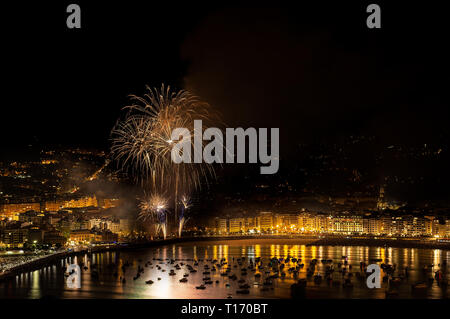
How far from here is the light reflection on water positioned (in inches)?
430

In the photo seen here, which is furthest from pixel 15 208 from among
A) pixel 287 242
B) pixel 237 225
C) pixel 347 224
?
pixel 347 224

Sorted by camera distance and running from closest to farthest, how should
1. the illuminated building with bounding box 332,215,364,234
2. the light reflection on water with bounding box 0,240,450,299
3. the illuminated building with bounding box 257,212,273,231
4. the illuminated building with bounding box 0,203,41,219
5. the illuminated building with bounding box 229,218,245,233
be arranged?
the light reflection on water with bounding box 0,240,450,299 < the illuminated building with bounding box 0,203,41,219 < the illuminated building with bounding box 332,215,364,234 < the illuminated building with bounding box 229,218,245,233 < the illuminated building with bounding box 257,212,273,231

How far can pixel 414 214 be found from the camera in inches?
1101

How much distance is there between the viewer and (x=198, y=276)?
527 inches

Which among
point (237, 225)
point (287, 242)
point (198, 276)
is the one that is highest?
point (198, 276)

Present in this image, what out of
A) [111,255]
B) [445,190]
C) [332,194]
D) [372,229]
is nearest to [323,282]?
[111,255]

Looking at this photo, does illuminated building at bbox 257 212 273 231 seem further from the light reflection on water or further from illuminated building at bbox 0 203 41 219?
illuminated building at bbox 0 203 41 219

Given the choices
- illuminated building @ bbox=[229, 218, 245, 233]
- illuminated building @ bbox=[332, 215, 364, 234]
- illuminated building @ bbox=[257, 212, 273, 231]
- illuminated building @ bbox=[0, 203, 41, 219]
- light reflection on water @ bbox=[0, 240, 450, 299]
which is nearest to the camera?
light reflection on water @ bbox=[0, 240, 450, 299]

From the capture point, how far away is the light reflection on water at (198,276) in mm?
10930

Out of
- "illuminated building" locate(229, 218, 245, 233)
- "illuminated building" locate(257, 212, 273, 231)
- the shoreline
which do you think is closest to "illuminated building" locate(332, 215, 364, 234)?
"illuminated building" locate(257, 212, 273, 231)

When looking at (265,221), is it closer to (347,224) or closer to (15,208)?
(347,224)

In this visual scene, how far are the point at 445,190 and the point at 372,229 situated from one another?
29.2 ft

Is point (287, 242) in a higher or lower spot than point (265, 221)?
lower
